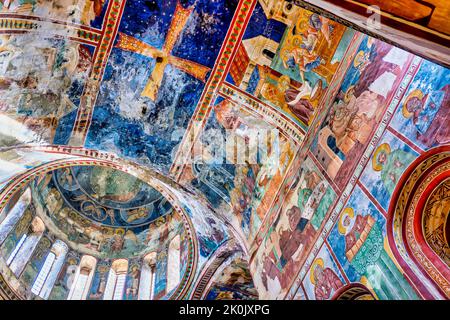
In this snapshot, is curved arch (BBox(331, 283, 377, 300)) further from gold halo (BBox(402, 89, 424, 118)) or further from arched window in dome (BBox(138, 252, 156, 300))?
arched window in dome (BBox(138, 252, 156, 300))

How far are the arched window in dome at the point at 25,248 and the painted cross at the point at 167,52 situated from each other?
729 centimetres

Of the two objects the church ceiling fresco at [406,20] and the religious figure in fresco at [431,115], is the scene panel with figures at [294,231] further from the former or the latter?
the church ceiling fresco at [406,20]

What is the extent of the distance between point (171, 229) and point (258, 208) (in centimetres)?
616

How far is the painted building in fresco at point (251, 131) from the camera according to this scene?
6.52 metres

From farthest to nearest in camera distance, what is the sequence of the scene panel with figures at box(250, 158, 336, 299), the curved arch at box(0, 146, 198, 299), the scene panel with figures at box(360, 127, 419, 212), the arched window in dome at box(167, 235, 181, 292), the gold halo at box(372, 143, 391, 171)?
the arched window in dome at box(167, 235, 181, 292) → the curved arch at box(0, 146, 198, 299) → the scene panel with figures at box(250, 158, 336, 299) → the gold halo at box(372, 143, 391, 171) → the scene panel with figures at box(360, 127, 419, 212)

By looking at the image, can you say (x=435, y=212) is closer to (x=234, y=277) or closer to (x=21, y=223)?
(x=234, y=277)

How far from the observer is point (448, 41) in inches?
155

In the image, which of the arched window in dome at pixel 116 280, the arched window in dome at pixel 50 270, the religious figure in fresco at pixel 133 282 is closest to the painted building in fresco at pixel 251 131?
the arched window in dome at pixel 50 270

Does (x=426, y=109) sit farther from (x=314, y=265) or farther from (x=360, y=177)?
(x=314, y=265)

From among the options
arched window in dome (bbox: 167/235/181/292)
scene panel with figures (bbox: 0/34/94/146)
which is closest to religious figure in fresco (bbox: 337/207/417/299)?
scene panel with figures (bbox: 0/34/94/146)

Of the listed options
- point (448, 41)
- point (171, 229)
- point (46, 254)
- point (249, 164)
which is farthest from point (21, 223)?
point (448, 41)

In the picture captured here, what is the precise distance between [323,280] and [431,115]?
3290 mm

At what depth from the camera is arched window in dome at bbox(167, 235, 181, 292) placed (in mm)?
14859

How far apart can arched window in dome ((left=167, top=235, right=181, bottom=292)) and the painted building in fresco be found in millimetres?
550
